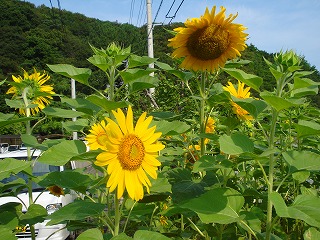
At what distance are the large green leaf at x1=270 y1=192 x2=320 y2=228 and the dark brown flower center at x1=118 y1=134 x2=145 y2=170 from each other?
0.36m

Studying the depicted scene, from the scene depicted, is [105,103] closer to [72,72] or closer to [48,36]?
[72,72]

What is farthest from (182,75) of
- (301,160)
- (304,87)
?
(301,160)

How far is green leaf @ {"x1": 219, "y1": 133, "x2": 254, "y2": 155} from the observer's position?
1.08 metres

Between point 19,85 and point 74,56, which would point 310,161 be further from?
point 74,56

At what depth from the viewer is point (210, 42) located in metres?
1.65

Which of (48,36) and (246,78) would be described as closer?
(246,78)

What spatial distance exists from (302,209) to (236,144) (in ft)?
0.79

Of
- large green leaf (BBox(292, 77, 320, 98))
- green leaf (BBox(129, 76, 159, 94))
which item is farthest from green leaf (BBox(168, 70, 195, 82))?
large green leaf (BBox(292, 77, 320, 98))

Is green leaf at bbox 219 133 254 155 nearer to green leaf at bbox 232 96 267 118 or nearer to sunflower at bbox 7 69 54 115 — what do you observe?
green leaf at bbox 232 96 267 118

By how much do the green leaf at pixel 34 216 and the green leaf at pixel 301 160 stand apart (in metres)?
0.85

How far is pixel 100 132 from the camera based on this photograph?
136 cm

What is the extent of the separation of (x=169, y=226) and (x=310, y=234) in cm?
105

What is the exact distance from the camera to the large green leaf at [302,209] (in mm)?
981

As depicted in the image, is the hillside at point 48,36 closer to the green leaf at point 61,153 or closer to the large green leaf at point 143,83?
the large green leaf at point 143,83
